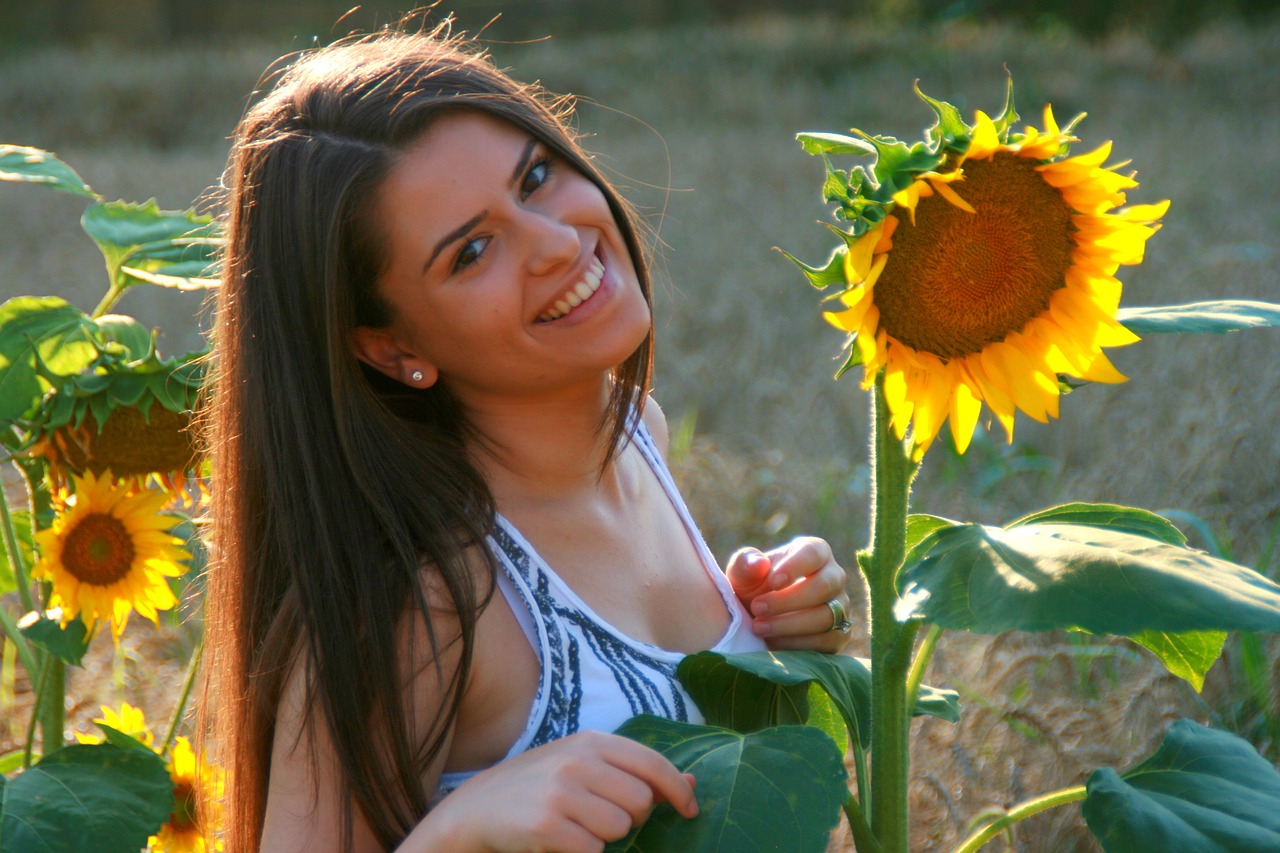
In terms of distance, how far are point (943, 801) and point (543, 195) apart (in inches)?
35.1

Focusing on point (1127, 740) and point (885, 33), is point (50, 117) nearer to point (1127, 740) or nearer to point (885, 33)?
point (885, 33)

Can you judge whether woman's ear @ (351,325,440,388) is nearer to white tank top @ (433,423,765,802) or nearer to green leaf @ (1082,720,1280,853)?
white tank top @ (433,423,765,802)

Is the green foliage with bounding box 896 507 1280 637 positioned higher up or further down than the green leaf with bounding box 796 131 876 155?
further down

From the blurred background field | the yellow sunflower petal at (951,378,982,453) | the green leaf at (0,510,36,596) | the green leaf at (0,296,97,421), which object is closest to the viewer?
the yellow sunflower petal at (951,378,982,453)

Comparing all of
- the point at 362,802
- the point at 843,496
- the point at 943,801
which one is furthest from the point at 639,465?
the point at 843,496

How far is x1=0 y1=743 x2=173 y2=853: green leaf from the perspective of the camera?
108 cm

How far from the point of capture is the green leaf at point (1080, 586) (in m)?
0.72

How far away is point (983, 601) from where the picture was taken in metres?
0.77

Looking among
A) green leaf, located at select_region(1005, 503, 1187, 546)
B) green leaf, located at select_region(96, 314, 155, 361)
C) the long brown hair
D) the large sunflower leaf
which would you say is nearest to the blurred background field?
green leaf, located at select_region(96, 314, 155, 361)

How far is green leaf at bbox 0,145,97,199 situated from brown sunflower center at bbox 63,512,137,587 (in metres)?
0.30

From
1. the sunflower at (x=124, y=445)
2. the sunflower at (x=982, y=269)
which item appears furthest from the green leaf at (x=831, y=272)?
the sunflower at (x=124, y=445)

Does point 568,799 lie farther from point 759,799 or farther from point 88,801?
point 88,801

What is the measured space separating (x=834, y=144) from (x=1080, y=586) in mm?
319

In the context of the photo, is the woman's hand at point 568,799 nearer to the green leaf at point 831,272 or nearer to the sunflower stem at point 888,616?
the sunflower stem at point 888,616
